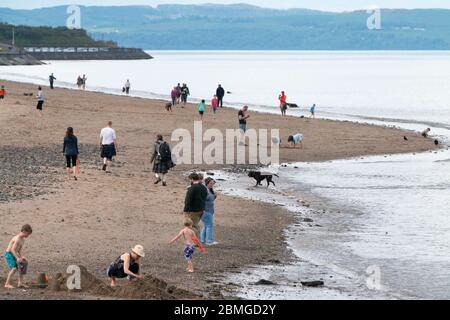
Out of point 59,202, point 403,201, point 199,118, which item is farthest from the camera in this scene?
point 199,118

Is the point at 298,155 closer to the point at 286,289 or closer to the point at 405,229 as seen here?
the point at 405,229

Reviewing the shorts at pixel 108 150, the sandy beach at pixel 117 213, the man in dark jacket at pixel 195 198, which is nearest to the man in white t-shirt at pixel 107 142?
the shorts at pixel 108 150

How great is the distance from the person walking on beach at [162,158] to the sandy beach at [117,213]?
1.22ft

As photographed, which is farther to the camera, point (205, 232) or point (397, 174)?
point (397, 174)

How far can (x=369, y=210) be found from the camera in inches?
1059

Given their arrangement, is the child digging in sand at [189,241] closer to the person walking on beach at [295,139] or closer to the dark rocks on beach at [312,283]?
the dark rocks on beach at [312,283]

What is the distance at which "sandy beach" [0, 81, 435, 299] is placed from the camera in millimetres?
17531

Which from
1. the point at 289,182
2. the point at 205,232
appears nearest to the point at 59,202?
the point at 205,232

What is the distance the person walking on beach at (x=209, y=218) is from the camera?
66.3 feet

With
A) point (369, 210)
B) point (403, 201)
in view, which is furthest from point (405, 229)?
point (403, 201)

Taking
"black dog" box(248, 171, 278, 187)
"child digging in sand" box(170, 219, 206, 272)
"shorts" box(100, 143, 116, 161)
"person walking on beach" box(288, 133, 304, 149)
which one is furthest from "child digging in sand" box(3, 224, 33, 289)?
"person walking on beach" box(288, 133, 304, 149)

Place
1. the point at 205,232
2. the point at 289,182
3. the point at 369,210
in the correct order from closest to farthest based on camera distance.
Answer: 1. the point at 205,232
2. the point at 369,210
3. the point at 289,182

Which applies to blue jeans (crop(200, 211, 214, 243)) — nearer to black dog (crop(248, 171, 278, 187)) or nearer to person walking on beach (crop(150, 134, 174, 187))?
person walking on beach (crop(150, 134, 174, 187))
